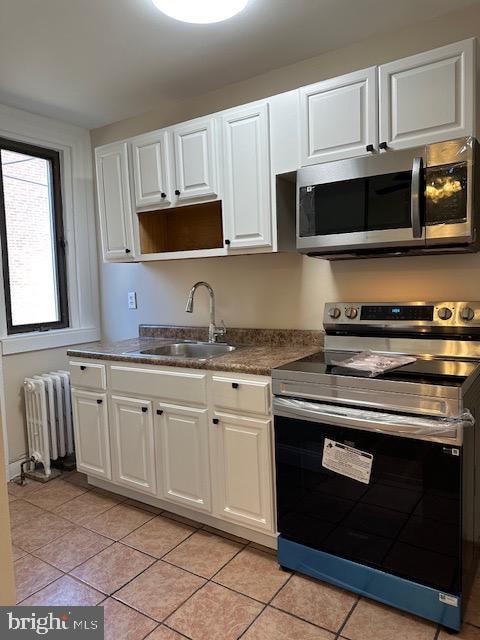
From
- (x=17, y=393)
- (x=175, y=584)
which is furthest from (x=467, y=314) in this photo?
(x=17, y=393)

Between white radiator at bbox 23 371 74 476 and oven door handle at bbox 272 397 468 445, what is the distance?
177 cm

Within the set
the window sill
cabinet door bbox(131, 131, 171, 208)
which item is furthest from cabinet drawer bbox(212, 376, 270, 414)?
the window sill

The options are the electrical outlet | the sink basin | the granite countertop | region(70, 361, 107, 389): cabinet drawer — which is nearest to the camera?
the granite countertop

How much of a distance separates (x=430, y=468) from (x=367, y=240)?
3.08ft

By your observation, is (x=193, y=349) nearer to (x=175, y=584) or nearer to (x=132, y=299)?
(x=132, y=299)

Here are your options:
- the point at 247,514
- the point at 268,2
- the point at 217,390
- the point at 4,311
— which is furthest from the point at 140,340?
the point at 268,2

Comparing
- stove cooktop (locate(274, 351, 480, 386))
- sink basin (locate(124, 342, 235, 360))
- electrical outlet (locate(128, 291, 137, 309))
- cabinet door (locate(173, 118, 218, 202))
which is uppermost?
cabinet door (locate(173, 118, 218, 202))

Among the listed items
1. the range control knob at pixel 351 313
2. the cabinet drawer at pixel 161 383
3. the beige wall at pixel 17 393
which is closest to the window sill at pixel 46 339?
the beige wall at pixel 17 393

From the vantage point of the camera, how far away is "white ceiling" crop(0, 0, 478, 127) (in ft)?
6.50

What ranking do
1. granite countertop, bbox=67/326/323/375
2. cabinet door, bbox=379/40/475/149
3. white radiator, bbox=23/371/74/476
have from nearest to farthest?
cabinet door, bbox=379/40/475/149, granite countertop, bbox=67/326/323/375, white radiator, bbox=23/371/74/476

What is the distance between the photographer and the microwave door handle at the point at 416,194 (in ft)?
5.93

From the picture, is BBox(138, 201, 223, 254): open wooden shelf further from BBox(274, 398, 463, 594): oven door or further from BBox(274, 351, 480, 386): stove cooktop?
BBox(274, 398, 463, 594): oven door

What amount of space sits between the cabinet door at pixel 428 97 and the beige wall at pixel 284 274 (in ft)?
1.25

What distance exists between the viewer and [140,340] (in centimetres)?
313
